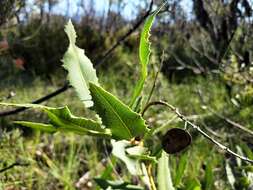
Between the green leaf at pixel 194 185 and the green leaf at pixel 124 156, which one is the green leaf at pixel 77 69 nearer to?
the green leaf at pixel 124 156

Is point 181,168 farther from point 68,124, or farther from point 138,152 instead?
point 68,124

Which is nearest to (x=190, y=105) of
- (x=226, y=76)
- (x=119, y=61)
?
(x=226, y=76)

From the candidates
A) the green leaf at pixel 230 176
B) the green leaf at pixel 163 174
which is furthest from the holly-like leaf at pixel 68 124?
the green leaf at pixel 230 176

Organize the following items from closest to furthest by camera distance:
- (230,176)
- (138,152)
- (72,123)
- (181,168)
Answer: (72,123)
(138,152)
(181,168)
(230,176)

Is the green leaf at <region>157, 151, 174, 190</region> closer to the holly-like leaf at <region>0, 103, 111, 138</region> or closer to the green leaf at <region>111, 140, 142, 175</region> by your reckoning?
the green leaf at <region>111, 140, 142, 175</region>

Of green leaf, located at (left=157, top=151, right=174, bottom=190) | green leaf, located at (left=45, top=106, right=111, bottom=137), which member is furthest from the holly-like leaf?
green leaf, located at (left=157, top=151, right=174, bottom=190)

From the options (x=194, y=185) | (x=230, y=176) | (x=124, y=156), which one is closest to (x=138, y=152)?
(x=124, y=156)
